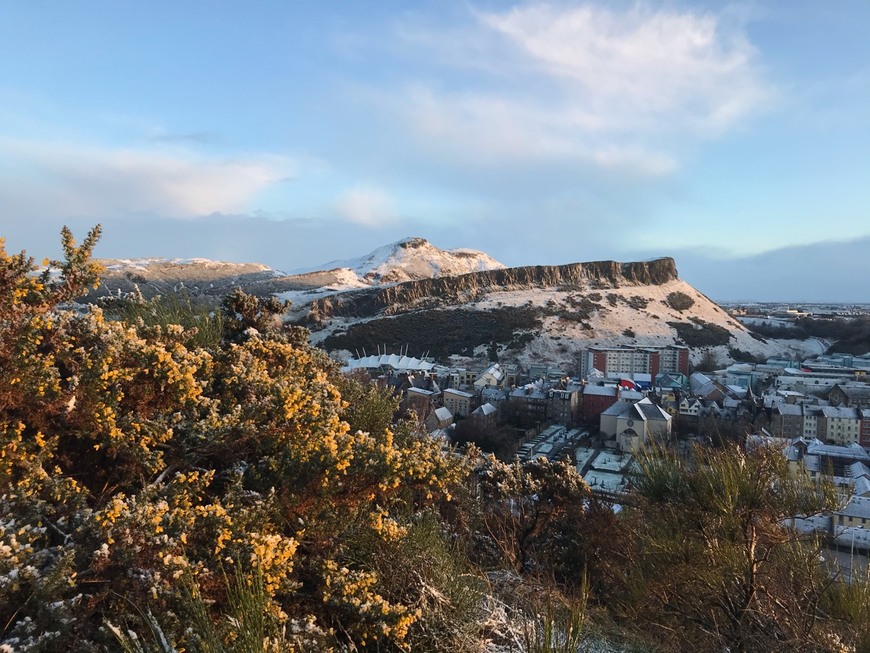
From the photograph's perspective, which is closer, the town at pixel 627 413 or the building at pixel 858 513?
the building at pixel 858 513

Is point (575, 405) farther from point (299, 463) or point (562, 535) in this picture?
point (299, 463)

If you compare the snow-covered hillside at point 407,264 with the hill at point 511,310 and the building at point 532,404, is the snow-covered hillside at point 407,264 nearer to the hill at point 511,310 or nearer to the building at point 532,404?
the hill at point 511,310

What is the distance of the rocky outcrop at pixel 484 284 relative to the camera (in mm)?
65125

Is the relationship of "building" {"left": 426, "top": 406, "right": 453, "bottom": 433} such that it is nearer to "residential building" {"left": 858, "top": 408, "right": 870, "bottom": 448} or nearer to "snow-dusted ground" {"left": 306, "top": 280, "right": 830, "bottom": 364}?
"residential building" {"left": 858, "top": 408, "right": 870, "bottom": 448}

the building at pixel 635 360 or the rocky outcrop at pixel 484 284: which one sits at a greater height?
the rocky outcrop at pixel 484 284

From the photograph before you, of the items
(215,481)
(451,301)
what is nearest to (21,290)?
(215,481)

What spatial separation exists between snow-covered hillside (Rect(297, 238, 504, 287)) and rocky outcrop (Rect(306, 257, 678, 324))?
55.2 ft

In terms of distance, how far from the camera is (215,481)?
148 inches

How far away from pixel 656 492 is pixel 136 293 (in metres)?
6.24

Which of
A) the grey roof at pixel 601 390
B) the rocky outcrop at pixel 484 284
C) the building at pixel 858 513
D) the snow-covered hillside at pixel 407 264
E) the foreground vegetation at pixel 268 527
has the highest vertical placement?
the snow-covered hillside at pixel 407 264

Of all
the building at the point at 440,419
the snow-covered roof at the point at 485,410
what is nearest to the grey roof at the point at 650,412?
the snow-covered roof at the point at 485,410

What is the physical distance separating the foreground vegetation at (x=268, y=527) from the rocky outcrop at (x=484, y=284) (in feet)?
193

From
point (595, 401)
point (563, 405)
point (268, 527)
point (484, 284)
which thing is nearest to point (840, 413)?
point (595, 401)

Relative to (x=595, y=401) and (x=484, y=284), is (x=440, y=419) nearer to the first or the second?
(x=595, y=401)
